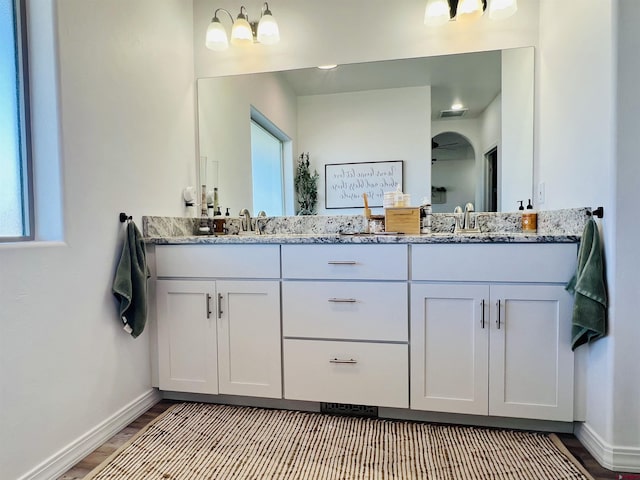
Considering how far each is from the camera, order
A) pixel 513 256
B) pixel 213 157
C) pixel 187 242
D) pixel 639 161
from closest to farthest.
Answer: pixel 639 161
pixel 513 256
pixel 187 242
pixel 213 157

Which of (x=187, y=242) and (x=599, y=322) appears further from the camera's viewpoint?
Answer: (x=187, y=242)

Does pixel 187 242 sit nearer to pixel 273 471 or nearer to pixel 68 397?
pixel 68 397

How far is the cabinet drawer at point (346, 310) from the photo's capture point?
165 cm

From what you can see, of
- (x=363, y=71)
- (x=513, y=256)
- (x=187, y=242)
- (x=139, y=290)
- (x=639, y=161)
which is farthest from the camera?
(x=363, y=71)

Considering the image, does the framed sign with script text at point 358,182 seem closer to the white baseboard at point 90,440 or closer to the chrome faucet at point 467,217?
the chrome faucet at point 467,217

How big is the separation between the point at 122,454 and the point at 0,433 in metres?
0.47

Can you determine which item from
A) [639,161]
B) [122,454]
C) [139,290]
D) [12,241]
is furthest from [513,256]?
[12,241]

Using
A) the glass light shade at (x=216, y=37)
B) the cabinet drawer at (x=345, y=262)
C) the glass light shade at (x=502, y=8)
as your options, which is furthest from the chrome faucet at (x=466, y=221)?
the glass light shade at (x=216, y=37)

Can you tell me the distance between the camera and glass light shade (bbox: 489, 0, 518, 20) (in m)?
1.91

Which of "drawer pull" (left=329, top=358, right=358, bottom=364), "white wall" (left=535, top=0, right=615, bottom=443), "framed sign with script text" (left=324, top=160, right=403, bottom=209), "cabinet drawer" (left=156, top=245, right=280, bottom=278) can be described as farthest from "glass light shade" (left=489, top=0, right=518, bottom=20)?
"drawer pull" (left=329, top=358, right=358, bottom=364)

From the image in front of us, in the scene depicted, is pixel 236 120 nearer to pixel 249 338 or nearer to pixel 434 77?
pixel 434 77

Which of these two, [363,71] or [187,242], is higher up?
[363,71]

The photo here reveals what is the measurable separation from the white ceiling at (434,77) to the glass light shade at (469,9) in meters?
0.20

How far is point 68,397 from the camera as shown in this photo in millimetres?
1430
